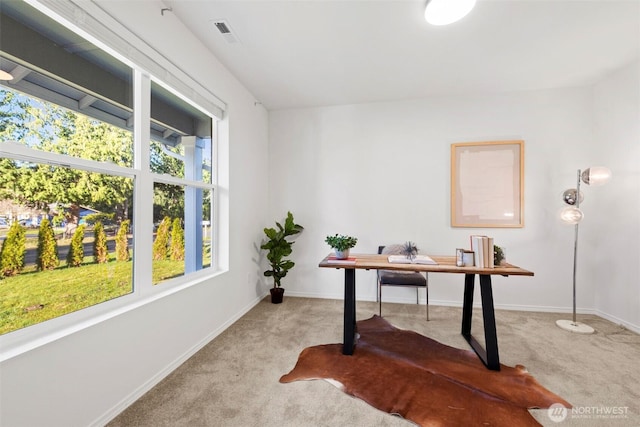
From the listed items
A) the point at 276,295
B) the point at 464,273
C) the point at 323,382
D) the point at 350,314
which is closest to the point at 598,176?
the point at 464,273

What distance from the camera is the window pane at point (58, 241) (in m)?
1.25

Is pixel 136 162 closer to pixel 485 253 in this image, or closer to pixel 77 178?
pixel 77 178

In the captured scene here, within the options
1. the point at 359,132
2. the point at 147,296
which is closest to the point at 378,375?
the point at 147,296

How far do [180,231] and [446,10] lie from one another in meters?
2.71

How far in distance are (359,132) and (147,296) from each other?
10.1 feet

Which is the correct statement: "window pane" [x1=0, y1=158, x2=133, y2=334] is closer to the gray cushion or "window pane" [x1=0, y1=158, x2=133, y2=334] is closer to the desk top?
the desk top

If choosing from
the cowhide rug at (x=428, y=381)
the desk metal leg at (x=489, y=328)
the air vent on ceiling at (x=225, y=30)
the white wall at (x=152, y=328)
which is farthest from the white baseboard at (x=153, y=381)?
the air vent on ceiling at (x=225, y=30)

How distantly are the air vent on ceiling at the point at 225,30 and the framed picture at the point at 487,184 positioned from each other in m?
2.77

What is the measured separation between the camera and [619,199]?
9.25 feet

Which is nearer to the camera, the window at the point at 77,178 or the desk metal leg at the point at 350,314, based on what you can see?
the window at the point at 77,178

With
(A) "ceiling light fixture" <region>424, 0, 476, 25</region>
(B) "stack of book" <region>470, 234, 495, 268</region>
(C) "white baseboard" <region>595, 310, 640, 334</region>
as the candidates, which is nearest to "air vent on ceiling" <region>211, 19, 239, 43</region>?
(A) "ceiling light fixture" <region>424, 0, 476, 25</region>

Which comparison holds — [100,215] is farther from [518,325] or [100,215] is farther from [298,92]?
[518,325]

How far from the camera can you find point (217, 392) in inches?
68.1

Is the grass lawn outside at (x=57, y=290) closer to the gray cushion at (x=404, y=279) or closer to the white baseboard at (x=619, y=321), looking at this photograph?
the gray cushion at (x=404, y=279)
